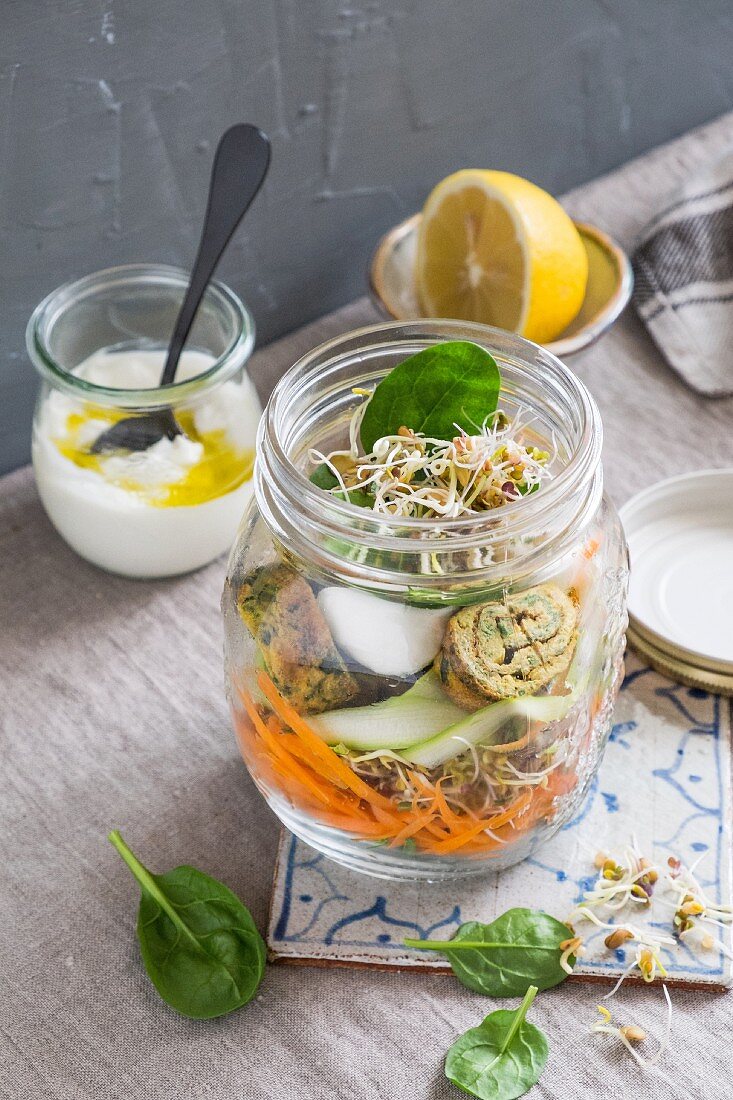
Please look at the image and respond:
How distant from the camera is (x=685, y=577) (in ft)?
3.47

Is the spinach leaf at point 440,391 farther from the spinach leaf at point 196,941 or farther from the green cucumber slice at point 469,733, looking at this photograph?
the spinach leaf at point 196,941

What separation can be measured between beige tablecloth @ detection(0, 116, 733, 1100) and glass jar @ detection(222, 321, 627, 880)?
4.1 inches

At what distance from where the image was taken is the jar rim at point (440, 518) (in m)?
0.67

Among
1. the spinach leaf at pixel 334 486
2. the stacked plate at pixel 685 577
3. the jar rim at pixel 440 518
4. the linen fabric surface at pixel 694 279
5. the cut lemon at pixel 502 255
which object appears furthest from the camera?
the linen fabric surface at pixel 694 279

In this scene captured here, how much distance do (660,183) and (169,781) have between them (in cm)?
106

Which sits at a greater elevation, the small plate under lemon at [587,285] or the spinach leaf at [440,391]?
the spinach leaf at [440,391]

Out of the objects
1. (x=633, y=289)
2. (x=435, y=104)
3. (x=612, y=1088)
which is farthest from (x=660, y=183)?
(x=612, y=1088)

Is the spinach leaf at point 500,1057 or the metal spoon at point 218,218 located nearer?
the spinach leaf at point 500,1057

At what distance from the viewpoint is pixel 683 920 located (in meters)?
0.82

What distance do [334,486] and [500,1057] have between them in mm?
394

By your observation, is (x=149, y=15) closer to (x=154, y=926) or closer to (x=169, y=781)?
(x=169, y=781)

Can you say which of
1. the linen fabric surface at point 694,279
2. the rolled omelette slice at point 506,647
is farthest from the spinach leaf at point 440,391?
the linen fabric surface at point 694,279

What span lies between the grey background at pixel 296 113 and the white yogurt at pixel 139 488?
0.45 ft

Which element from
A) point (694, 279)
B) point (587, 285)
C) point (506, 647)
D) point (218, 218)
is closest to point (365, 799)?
point (506, 647)
